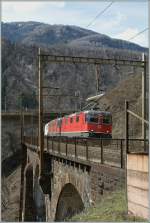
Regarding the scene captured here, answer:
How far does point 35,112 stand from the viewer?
84.9 m

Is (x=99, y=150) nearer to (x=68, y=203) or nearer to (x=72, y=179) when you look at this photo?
(x=72, y=179)

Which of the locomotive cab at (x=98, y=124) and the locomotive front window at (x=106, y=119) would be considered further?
→ the locomotive front window at (x=106, y=119)

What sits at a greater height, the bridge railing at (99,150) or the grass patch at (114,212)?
the bridge railing at (99,150)

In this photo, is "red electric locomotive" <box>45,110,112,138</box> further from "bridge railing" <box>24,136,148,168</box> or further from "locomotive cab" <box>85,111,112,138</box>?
"bridge railing" <box>24,136,148,168</box>

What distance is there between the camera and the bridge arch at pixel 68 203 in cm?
2428

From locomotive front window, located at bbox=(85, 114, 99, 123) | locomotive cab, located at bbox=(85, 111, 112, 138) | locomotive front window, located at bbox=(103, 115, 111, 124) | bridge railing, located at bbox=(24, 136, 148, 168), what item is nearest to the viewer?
bridge railing, located at bbox=(24, 136, 148, 168)

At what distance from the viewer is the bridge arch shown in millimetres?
24281

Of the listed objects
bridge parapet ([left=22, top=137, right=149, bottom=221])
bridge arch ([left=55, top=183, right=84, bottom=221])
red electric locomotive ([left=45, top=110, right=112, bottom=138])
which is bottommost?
bridge arch ([left=55, top=183, right=84, bottom=221])

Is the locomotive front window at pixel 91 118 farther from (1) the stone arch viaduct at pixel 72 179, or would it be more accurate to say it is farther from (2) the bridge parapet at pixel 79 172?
(1) the stone arch viaduct at pixel 72 179

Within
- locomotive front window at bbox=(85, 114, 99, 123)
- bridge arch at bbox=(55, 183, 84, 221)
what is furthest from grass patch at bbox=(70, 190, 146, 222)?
locomotive front window at bbox=(85, 114, 99, 123)

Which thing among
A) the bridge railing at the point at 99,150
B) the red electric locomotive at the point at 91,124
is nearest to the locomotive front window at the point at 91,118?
the red electric locomotive at the point at 91,124

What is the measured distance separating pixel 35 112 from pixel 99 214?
7411 centimetres

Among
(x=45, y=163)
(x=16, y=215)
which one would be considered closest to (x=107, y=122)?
(x=45, y=163)

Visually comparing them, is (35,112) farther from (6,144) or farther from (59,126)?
(59,126)
